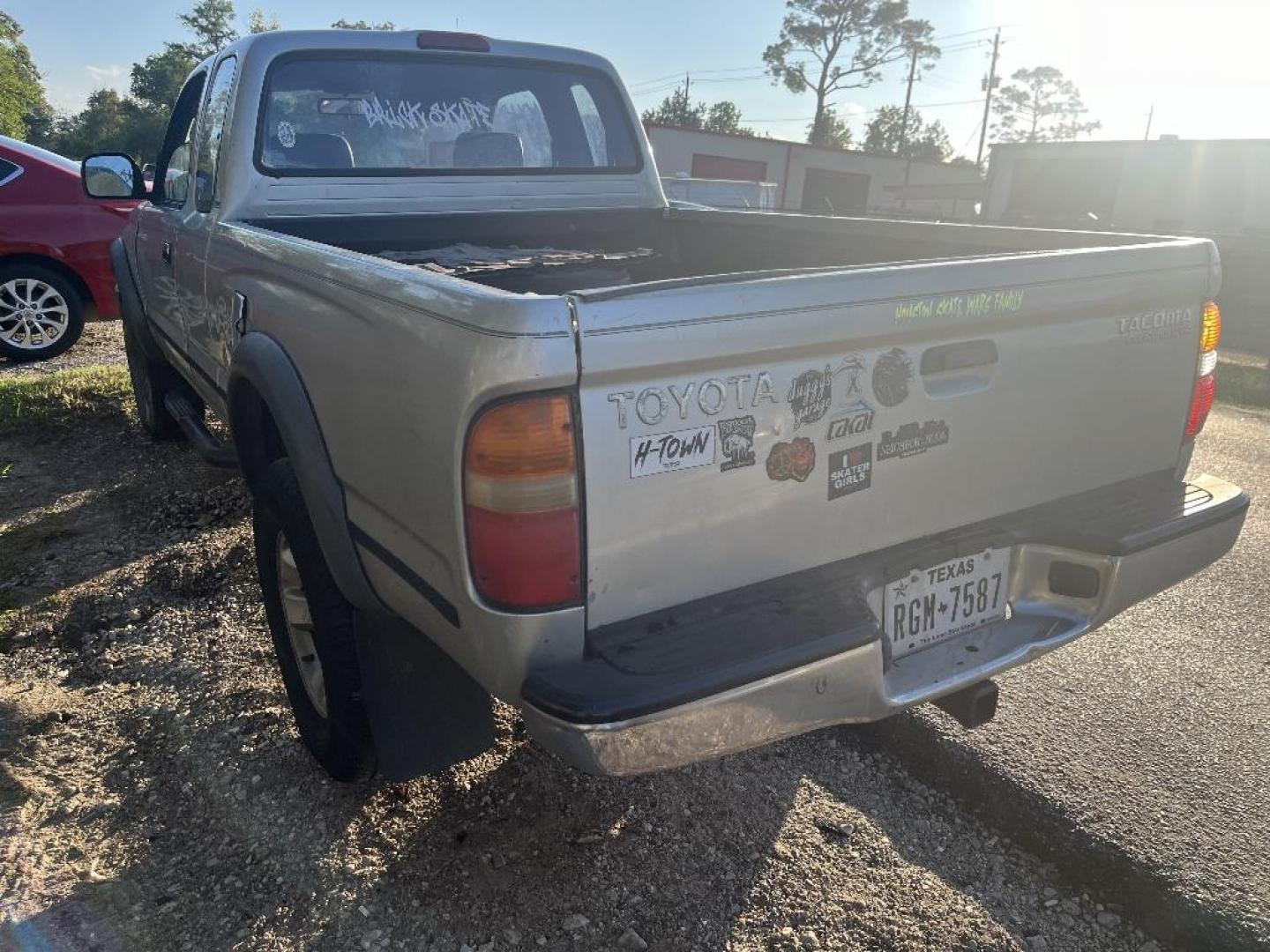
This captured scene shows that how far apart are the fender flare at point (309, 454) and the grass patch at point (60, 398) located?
13.8ft

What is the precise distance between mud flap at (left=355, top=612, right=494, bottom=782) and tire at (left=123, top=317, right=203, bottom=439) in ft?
10.2

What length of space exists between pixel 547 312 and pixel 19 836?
7.03 feet

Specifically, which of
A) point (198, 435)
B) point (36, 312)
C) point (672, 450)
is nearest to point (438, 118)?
point (198, 435)

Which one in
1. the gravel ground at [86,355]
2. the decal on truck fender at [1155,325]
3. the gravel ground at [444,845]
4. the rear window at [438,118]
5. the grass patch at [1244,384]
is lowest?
the gravel ground at [444,845]

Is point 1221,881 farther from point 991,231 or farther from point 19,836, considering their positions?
point 19,836

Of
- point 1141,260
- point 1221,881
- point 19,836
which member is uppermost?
point 1141,260

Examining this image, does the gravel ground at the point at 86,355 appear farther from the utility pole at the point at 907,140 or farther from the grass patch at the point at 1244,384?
the utility pole at the point at 907,140

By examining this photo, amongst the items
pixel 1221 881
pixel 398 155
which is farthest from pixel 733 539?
pixel 398 155

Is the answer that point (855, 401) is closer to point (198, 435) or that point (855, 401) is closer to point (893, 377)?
point (893, 377)

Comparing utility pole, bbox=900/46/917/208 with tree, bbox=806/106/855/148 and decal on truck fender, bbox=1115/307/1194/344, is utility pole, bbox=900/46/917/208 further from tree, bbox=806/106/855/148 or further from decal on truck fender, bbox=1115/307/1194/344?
decal on truck fender, bbox=1115/307/1194/344

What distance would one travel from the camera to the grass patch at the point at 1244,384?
8.57 metres

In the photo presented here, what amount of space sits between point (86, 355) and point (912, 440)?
8.25m

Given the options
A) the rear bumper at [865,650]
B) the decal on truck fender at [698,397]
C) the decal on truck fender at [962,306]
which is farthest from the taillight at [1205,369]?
the decal on truck fender at [698,397]

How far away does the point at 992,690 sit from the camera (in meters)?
2.30
